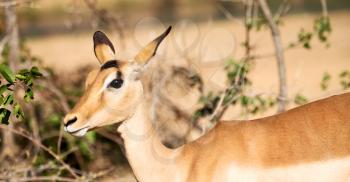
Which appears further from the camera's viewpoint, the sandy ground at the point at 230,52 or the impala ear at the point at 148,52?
the sandy ground at the point at 230,52

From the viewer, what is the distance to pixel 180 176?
14.5 feet

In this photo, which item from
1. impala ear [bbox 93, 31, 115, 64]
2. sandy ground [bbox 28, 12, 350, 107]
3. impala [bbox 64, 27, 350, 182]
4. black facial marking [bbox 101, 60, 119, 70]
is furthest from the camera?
sandy ground [bbox 28, 12, 350, 107]

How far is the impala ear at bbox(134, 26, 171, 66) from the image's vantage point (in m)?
4.39

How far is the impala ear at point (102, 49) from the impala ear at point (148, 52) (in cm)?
39

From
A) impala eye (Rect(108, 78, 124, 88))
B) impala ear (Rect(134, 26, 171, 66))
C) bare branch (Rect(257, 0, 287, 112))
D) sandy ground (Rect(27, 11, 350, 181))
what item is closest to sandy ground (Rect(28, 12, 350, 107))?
sandy ground (Rect(27, 11, 350, 181))

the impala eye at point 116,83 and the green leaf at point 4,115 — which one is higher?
the green leaf at point 4,115

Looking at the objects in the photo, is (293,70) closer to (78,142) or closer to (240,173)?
(78,142)

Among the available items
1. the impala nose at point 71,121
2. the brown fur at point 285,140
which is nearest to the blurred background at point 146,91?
the impala nose at point 71,121

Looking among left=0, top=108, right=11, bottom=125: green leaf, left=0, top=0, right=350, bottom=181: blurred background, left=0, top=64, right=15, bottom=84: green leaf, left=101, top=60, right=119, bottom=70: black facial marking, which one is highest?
left=0, top=64, right=15, bottom=84: green leaf

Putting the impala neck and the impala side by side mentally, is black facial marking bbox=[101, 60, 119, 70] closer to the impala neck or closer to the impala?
the impala

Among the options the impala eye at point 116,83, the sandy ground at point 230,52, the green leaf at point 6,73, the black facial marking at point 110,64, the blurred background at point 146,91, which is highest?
the green leaf at point 6,73

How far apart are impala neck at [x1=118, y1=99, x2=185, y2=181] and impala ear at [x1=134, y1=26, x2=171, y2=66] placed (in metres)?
0.29

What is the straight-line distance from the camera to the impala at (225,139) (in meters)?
4.19

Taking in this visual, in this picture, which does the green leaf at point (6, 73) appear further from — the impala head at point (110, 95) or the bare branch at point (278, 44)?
the bare branch at point (278, 44)
